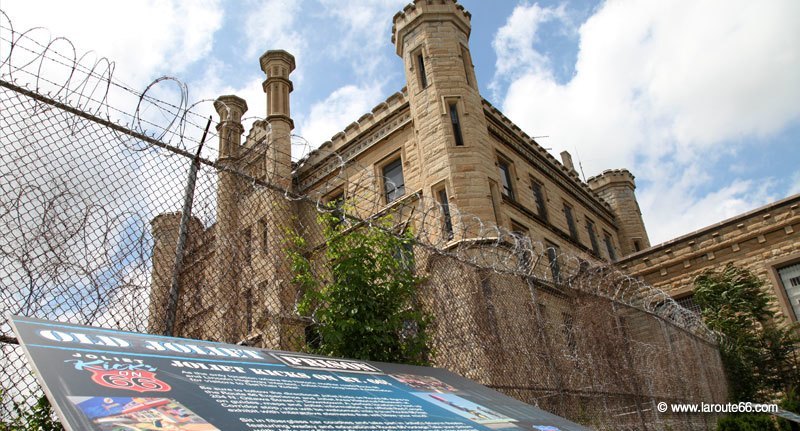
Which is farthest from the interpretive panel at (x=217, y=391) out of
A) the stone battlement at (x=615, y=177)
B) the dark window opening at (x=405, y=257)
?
the stone battlement at (x=615, y=177)

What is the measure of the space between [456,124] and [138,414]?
16.3 m

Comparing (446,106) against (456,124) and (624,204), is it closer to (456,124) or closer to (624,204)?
(456,124)

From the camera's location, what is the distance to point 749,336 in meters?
17.4

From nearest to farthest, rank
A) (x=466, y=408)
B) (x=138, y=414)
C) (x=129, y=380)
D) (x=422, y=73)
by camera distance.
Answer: (x=138, y=414) < (x=129, y=380) < (x=466, y=408) < (x=422, y=73)

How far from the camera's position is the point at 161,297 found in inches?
183

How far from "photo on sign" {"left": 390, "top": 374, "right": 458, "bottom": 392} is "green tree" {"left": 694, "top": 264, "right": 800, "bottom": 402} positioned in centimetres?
1546

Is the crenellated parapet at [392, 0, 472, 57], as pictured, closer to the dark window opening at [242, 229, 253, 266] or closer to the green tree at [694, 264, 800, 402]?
the green tree at [694, 264, 800, 402]

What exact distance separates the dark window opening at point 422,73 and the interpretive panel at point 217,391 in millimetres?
15670

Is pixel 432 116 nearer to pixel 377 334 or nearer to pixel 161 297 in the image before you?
pixel 377 334

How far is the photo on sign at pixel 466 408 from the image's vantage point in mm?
3648

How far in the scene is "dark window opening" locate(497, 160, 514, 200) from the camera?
19.9 m

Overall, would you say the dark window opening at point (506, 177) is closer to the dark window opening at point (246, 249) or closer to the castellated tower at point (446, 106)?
the castellated tower at point (446, 106)

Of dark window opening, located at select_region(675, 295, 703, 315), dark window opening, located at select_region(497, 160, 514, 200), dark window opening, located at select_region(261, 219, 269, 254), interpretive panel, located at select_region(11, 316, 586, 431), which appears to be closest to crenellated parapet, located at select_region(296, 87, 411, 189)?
dark window opening, located at select_region(497, 160, 514, 200)

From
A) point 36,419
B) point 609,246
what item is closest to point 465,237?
point 36,419
